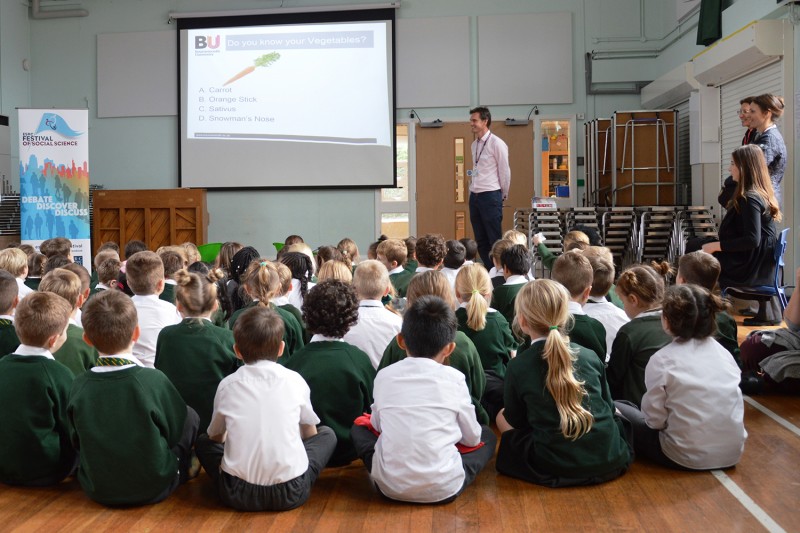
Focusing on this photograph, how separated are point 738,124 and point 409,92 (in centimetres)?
422

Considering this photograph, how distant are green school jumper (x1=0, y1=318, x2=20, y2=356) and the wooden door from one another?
7413mm

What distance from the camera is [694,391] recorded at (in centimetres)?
271

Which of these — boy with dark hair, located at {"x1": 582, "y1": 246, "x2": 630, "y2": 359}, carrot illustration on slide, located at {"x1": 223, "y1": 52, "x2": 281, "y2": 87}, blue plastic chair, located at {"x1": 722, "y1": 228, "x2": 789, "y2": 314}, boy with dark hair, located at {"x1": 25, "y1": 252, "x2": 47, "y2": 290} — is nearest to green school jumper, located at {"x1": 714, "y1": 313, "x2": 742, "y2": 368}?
boy with dark hair, located at {"x1": 582, "y1": 246, "x2": 630, "y2": 359}

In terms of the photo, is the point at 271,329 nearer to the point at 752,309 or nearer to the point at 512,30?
the point at 752,309

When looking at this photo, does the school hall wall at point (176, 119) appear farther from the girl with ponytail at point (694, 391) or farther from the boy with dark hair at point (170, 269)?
the girl with ponytail at point (694, 391)

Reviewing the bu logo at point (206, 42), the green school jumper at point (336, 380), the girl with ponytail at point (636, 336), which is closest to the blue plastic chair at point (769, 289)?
the girl with ponytail at point (636, 336)

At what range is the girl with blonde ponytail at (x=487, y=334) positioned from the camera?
11.1ft

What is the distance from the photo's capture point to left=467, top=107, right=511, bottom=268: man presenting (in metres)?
7.33

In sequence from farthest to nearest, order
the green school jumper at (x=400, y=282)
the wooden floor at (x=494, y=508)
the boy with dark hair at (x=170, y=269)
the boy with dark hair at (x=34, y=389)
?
1. the green school jumper at (x=400, y=282)
2. the boy with dark hair at (x=170, y=269)
3. the boy with dark hair at (x=34, y=389)
4. the wooden floor at (x=494, y=508)

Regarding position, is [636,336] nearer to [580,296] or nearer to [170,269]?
[580,296]

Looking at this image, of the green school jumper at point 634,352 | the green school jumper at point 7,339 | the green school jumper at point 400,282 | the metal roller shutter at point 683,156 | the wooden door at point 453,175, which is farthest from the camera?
the wooden door at point 453,175

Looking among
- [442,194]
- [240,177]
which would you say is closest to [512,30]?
[442,194]

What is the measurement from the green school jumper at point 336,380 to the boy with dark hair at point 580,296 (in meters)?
0.90

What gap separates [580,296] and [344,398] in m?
1.21
